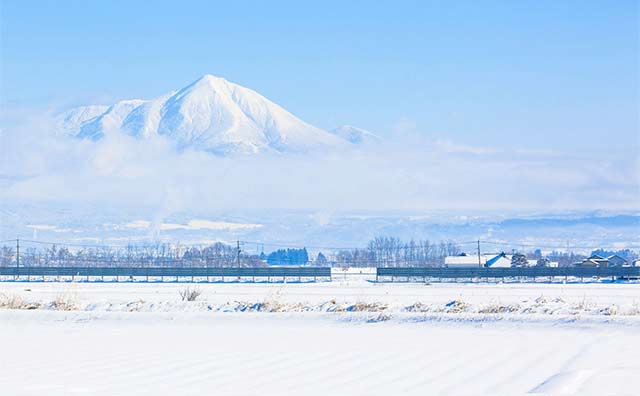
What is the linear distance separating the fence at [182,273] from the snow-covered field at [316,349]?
38.1m

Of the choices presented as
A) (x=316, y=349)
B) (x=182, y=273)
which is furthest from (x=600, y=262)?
(x=316, y=349)

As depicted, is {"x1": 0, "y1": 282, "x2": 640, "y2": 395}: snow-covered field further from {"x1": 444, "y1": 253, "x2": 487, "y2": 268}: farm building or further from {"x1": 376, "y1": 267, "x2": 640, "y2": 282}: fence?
{"x1": 444, "y1": 253, "x2": 487, "y2": 268}: farm building

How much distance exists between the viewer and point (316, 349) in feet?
50.6

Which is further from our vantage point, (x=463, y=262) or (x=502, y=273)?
(x=463, y=262)

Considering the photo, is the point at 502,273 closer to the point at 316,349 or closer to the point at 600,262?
the point at 600,262

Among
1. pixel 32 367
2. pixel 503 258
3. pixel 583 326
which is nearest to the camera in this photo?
pixel 32 367

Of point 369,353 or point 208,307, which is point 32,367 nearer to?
point 369,353

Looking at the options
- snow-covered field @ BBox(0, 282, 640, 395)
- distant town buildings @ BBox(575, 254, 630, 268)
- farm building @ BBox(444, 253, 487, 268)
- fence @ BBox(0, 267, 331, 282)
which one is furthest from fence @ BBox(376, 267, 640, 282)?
farm building @ BBox(444, 253, 487, 268)

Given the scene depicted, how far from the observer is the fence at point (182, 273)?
2488 inches

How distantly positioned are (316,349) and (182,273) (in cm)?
4920

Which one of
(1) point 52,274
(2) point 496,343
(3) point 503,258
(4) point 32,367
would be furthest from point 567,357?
(3) point 503,258

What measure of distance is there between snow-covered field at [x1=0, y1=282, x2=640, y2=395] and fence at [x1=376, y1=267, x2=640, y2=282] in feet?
125

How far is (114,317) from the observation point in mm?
22078

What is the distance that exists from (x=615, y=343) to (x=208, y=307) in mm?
11088
